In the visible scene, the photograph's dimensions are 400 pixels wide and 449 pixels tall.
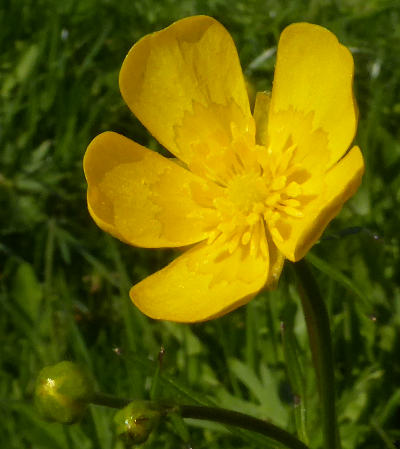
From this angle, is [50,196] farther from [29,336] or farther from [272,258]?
[272,258]

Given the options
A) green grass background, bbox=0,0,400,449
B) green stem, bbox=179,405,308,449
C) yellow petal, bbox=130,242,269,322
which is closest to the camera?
green stem, bbox=179,405,308,449

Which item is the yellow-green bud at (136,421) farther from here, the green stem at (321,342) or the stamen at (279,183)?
the stamen at (279,183)

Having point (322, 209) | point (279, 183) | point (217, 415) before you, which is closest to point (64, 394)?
point (217, 415)

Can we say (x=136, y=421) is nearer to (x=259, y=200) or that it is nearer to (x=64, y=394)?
(x=64, y=394)

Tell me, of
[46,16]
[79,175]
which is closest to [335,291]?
[79,175]

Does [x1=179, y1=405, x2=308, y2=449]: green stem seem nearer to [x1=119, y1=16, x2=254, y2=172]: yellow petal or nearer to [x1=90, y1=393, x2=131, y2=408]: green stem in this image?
[x1=90, y1=393, x2=131, y2=408]: green stem

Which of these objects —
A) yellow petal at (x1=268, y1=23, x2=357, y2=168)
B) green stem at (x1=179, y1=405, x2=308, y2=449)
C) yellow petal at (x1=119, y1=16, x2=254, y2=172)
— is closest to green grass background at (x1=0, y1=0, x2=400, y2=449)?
green stem at (x1=179, y1=405, x2=308, y2=449)

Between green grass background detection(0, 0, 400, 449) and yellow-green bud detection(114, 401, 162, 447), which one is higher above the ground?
yellow-green bud detection(114, 401, 162, 447)
